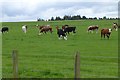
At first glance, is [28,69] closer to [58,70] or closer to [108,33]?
[58,70]

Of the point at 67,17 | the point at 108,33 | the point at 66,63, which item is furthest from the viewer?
the point at 67,17

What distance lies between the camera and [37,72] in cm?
1574

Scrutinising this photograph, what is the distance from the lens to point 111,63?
18.7m

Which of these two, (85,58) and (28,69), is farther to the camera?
(85,58)

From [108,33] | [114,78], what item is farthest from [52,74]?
[108,33]

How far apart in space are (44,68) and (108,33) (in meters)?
25.1

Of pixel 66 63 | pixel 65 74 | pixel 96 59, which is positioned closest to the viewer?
pixel 65 74

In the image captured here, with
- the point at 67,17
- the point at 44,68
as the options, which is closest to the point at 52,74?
the point at 44,68

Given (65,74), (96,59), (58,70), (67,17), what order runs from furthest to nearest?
1. (67,17)
2. (96,59)
3. (58,70)
4. (65,74)

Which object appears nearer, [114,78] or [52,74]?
[114,78]

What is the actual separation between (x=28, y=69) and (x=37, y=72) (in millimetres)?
920

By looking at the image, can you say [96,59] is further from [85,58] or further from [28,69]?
[28,69]

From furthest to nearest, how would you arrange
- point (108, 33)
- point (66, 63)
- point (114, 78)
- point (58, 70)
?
point (108, 33), point (66, 63), point (58, 70), point (114, 78)

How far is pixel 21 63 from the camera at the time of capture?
18750 millimetres
